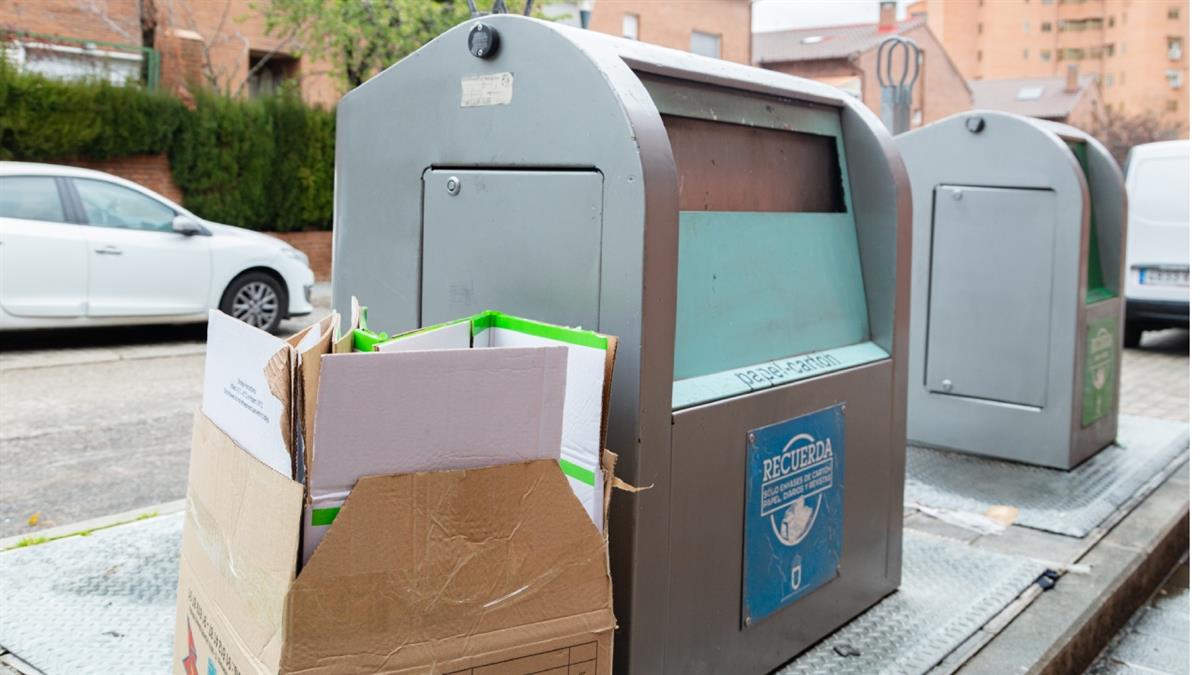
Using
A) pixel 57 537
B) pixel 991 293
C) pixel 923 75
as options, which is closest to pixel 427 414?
pixel 57 537

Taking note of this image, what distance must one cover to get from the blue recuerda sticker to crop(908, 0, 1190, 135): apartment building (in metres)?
76.3

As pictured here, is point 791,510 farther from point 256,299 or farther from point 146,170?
point 146,170

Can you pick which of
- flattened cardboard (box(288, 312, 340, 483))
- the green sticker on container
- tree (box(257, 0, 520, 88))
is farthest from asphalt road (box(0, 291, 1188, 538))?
Result: tree (box(257, 0, 520, 88))

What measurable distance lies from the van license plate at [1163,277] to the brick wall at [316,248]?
10.6 meters

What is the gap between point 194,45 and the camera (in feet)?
53.0

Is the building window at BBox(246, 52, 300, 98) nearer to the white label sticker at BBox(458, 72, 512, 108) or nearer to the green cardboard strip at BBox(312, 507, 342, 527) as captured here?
the white label sticker at BBox(458, 72, 512, 108)

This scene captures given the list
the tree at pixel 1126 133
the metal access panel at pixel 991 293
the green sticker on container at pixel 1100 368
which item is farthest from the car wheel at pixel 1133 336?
the tree at pixel 1126 133

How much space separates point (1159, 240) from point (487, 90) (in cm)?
943

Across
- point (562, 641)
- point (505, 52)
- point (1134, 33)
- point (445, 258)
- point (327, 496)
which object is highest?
point (1134, 33)

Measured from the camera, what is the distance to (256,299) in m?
9.83

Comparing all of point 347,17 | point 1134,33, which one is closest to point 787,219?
point 347,17

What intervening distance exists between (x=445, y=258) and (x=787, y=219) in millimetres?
931

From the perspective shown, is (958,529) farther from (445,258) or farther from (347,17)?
(347,17)

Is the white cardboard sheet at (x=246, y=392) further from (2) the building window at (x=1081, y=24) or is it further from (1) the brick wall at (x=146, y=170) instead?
(2) the building window at (x=1081, y=24)
